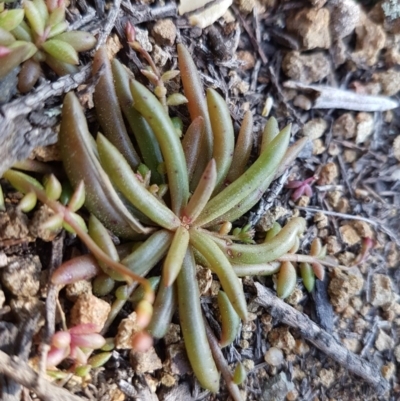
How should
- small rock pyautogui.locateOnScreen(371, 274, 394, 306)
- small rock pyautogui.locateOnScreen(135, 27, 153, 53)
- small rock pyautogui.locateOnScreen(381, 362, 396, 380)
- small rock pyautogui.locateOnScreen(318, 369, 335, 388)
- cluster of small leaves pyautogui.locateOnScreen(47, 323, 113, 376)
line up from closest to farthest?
cluster of small leaves pyautogui.locateOnScreen(47, 323, 113, 376) < small rock pyautogui.locateOnScreen(135, 27, 153, 53) < small rock pyautogui.locateOnScreen(318, 369, 335, 388) < small rock pyautogui.locateOnScreen(381, 362, 396, 380) < small rock pyautogui.locateOnScreen(371, 274, 394, 306)

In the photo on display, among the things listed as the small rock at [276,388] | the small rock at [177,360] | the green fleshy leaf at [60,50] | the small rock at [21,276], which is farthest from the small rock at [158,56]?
the small rock at [276,388]

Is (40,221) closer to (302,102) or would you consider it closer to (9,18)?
(9,18)

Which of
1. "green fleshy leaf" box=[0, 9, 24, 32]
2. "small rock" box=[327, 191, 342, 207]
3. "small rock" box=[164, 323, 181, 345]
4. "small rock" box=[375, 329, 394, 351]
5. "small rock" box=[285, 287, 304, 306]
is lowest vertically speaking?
"small rock" box=[375, 329, 394, 351]

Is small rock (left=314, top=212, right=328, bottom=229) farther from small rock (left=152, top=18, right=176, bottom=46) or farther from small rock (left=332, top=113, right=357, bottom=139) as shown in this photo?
small rock (left=152, top=18, right=176, bottom=46)

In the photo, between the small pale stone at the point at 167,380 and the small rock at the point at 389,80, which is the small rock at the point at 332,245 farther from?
the small pale stone at the point at 167,380

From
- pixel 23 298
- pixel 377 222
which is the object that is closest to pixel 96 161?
pixel 23 298

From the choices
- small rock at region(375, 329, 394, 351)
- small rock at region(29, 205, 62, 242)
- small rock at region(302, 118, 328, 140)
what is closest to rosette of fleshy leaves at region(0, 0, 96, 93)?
small rock at region(29, 205, 62, 242)

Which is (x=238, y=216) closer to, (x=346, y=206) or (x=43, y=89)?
(x=346, y=206)
